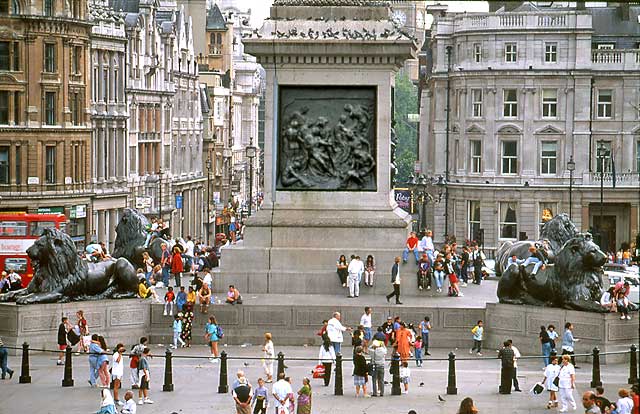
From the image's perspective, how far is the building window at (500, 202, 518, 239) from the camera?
87.2 metres

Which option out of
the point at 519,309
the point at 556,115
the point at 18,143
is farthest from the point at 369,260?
the point at 556,115

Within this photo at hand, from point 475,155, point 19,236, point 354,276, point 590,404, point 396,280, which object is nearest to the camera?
point 590,404

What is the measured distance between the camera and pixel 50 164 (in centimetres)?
8219

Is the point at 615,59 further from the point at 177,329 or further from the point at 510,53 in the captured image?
the point at 177,329

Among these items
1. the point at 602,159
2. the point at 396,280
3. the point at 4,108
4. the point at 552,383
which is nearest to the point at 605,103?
the point at 602,159

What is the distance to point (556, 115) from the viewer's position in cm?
8806

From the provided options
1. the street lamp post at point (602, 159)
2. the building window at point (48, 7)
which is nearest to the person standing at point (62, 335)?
the building window at point (48, 7)

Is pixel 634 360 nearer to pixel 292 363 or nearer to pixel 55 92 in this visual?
pixel 292 363

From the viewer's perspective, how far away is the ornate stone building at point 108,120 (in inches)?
3450

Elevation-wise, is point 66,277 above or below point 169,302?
above

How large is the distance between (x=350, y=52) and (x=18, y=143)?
115 feet

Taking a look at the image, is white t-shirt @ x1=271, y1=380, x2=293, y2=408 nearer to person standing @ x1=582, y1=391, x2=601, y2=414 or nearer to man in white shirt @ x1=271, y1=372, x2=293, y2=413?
man in white shirt @ x1=271, y1=372, x2=293, y2=413

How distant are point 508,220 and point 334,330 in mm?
47495

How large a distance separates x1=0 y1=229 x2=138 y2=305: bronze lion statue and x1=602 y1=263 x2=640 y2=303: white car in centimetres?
1392
